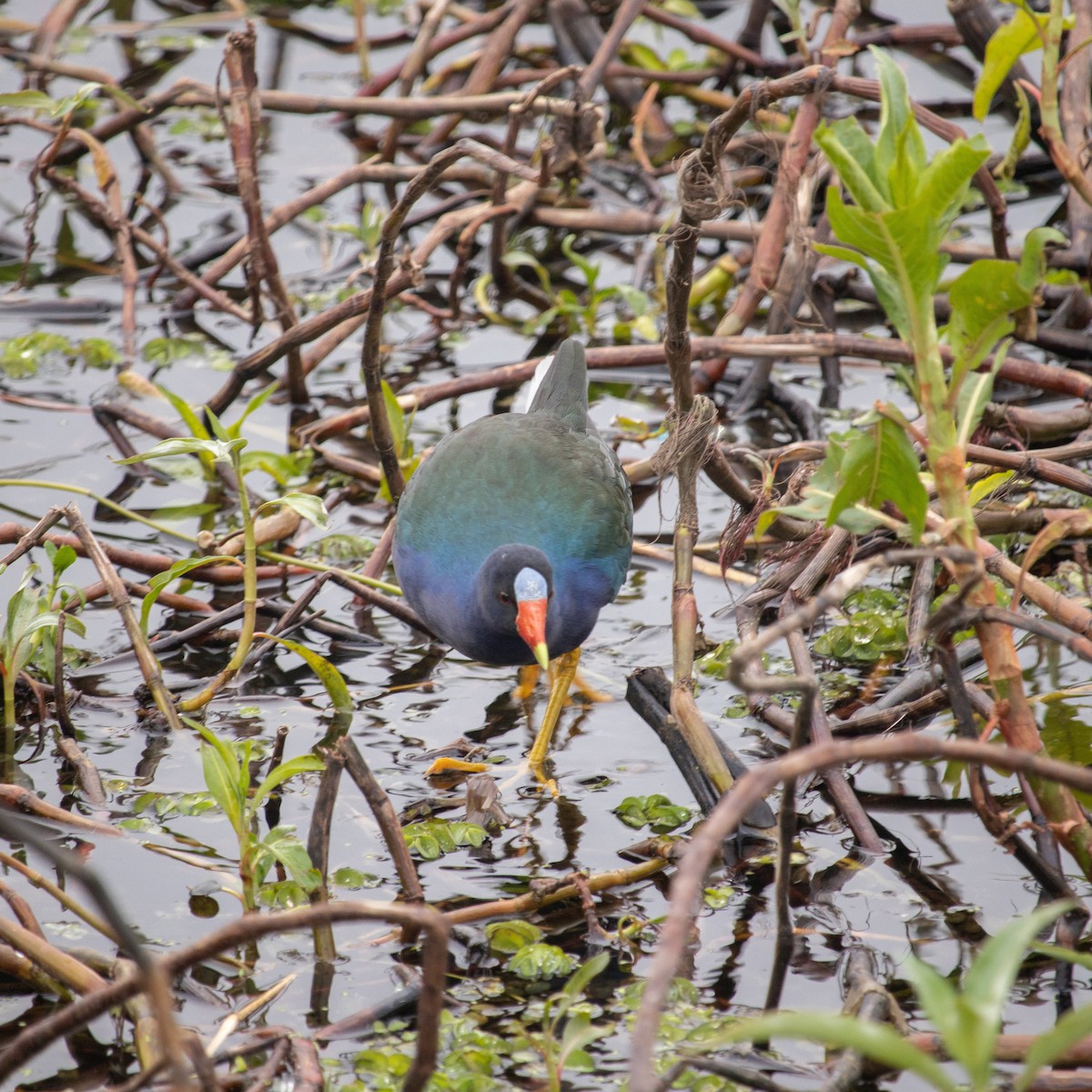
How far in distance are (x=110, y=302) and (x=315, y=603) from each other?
199cm

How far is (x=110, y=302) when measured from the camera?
196 inches

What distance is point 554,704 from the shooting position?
3.14m

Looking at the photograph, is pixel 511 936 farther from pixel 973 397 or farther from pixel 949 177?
pixel 949 177

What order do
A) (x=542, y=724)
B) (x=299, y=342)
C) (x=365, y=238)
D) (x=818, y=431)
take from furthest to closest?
(x=365, y=238), (x=818, y=431), (x=299, y=342), (x=542, y=724)

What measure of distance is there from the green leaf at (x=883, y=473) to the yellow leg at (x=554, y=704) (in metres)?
1.19

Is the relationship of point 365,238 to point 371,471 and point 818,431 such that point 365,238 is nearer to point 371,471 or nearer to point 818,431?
point 371,471

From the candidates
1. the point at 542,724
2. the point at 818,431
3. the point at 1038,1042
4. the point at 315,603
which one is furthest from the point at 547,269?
the point at 1038,1042

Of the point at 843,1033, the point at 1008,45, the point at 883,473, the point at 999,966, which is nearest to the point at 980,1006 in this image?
the point at 999,966

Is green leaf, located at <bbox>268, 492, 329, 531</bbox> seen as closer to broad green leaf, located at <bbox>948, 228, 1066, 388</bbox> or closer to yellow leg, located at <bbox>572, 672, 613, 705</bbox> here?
yellow leg, located at <bbox>572, 672, 613, 705</bbox>

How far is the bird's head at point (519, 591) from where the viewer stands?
285cm

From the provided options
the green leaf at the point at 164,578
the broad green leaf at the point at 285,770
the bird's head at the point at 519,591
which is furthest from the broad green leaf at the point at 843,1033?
the green leaf at the point at 164,578

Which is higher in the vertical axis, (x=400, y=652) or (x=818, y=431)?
(x=818, y=431)

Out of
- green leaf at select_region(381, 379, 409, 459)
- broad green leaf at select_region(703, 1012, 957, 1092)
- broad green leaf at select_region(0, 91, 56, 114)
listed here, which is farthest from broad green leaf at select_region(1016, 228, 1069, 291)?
broad green leaf at select_region(0, 91, 56, 114)

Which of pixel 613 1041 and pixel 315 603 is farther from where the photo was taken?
pixel 315 603
